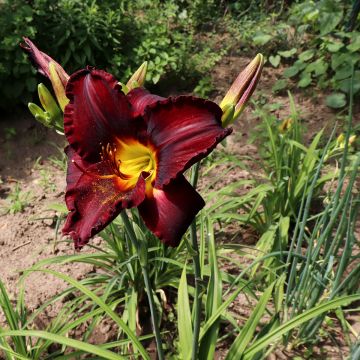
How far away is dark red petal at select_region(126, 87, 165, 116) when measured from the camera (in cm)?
82

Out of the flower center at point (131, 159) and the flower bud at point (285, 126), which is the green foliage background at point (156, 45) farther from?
the flower center at point (131, 159)

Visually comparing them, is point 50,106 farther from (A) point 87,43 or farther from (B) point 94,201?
(A) point 87,43

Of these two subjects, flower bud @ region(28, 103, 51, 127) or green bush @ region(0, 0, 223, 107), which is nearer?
flower bud @ region(28, 103, 51, 127)

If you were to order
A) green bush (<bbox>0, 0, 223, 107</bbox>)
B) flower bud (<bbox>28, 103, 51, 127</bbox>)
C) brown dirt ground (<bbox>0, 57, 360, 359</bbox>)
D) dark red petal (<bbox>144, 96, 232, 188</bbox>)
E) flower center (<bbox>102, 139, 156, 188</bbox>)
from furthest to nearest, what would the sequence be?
1. green bush (<bbox>0, 0, 223, 107</bbox>)
2. brown dirt ground (<bbox>0, 57, 360, 359</bbox>)
3. flower bud (<bbox>28, 103, 51, 127</bbox>)
4. flower center (<bbox>102, 139, 156, 188</bbox>)
5. dark red petal (<bbox>144, 96, 232, 188</bbox>)

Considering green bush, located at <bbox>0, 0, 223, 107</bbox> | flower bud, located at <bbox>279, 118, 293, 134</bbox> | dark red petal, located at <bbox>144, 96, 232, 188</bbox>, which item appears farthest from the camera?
green bush, located at <bbox>0, 0, 223, 107</bbox>

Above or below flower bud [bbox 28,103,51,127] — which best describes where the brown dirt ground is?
below

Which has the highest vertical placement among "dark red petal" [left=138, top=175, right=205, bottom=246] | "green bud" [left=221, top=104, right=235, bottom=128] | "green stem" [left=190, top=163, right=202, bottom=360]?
"green bud" [left=221, top=104, right=235, bottom=128]

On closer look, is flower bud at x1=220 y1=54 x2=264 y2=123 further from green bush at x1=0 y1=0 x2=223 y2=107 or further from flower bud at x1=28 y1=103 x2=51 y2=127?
green bush at x1=0 y1=0 x2=223 y2=107

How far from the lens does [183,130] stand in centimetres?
77

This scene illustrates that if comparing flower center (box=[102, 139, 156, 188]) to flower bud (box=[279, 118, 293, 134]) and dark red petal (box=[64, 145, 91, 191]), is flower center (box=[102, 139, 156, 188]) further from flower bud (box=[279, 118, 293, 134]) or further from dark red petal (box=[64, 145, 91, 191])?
flower bud (box=[279, 118, 293, 134])

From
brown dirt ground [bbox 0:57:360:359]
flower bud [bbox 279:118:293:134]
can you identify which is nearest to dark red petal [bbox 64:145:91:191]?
brown dirt ground [bbox 0:57:360:359]

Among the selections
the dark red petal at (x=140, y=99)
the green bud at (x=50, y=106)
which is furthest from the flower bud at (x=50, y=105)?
the dark red petal at (x=140, y=99)

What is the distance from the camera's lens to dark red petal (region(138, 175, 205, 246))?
2.50ft

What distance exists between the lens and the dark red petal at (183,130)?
74 centimetres
